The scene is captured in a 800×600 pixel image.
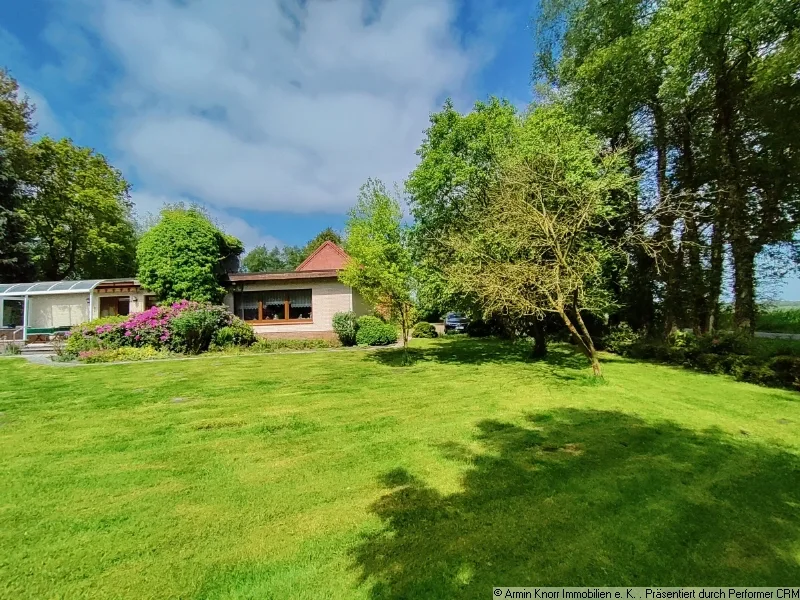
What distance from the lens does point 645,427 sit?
19.2ft

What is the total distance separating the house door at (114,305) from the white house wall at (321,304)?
803 cm

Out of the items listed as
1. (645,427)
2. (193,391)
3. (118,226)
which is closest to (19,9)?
(193,391)

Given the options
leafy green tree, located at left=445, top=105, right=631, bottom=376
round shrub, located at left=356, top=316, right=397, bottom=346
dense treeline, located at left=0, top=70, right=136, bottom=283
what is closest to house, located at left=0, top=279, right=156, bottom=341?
dense treeline, located at left=0, top=70, right=136, bottom=283

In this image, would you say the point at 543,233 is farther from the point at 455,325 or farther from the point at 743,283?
the point at 455,325

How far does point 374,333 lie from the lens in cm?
1839

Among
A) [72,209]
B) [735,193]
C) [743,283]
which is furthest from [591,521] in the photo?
[72,209]

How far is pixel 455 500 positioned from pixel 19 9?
15993 mm

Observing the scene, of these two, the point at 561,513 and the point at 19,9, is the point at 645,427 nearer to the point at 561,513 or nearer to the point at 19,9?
the point at 561,513

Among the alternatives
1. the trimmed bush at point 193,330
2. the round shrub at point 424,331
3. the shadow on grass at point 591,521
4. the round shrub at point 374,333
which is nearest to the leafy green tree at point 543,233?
the shadow on grass at point 591,521

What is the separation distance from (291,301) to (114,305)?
9.85 meters

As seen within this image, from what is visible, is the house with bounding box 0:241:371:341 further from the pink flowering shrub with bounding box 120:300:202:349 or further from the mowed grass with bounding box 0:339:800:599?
the mowed grass with bounding box 0:339:800:599

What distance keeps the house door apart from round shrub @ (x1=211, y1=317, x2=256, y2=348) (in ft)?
24.2

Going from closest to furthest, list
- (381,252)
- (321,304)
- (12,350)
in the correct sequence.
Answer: (381,252) → (12,350) → (321,304)

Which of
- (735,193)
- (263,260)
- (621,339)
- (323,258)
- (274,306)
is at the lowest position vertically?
(621,339)
